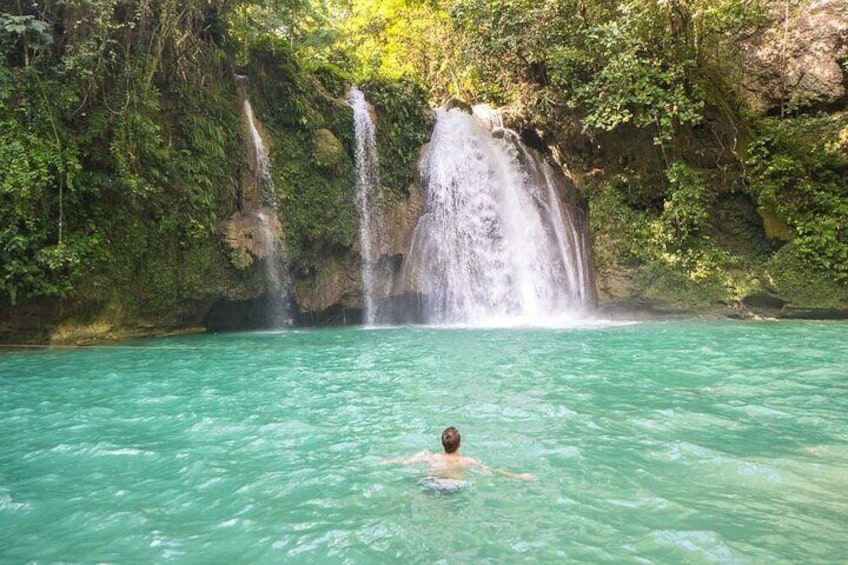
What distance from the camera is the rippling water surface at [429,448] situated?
3.67 m

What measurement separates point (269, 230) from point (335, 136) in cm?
323

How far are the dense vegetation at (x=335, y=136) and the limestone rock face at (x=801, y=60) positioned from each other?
392 millimetres

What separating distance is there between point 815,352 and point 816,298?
5.83 m

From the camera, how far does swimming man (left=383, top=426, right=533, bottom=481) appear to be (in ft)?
15.3

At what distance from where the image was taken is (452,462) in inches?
189

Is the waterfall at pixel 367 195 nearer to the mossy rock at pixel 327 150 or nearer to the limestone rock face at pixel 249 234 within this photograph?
the mossy rock at pixel 327 150

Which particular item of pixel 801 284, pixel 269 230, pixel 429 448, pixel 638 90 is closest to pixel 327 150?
pixel 269 230

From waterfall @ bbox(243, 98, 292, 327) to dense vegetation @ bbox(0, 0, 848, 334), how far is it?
31 cm

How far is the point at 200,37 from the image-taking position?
14.2m

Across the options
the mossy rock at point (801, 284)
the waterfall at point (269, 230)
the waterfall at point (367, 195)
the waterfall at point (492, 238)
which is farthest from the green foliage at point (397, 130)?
the mossy rock at point (801, 284)

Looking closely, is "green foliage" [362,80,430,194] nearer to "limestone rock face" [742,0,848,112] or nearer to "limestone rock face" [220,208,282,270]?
"limestone rock face" [220,208,282,270]

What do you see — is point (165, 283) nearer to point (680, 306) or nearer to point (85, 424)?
point (85, 424)

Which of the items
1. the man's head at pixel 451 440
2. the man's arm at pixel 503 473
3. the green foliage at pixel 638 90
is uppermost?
the green foliage at pixel 638 90

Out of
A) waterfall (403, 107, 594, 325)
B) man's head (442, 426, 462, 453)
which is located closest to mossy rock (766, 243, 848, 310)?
waterfall (403, 107, 594, 325)
